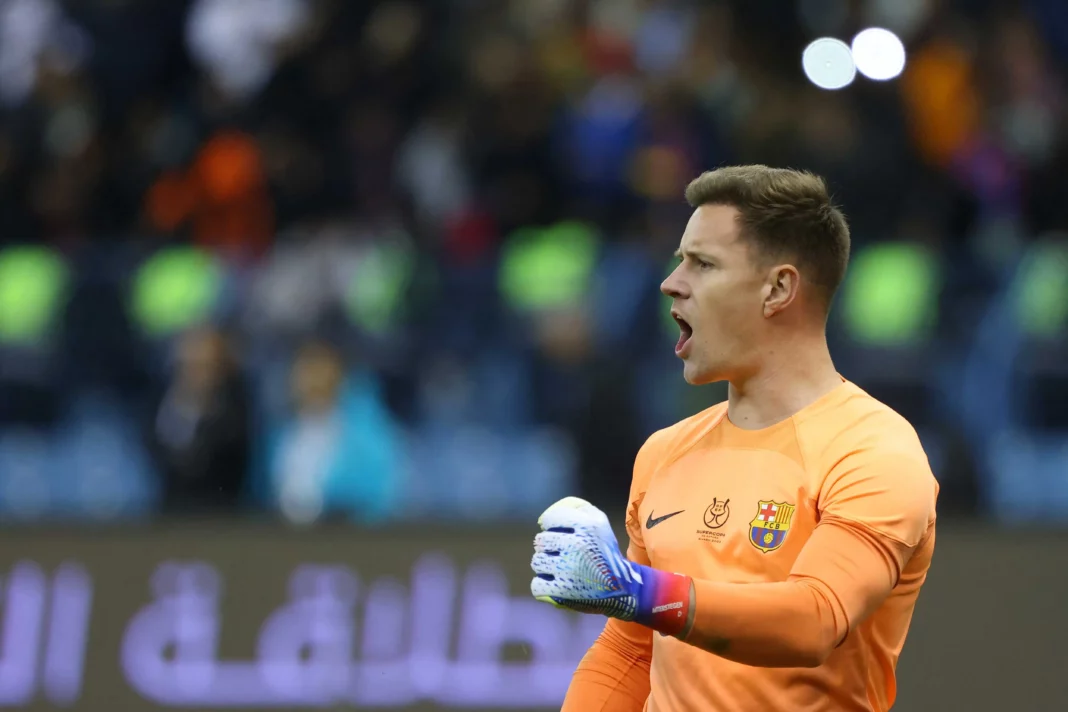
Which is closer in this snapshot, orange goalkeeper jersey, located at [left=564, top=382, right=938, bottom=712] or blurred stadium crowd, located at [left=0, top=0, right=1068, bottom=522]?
orange goalkeeper jersey, located at [left=564, top=382, right=938, bottom=712]

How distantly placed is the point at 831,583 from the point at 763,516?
0.29m

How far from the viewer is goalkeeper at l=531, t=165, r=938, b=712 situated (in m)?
2.67

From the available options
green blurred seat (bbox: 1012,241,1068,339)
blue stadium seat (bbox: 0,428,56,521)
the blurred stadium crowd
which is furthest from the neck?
blue stadium seat (bbox: 0,428,56,521)

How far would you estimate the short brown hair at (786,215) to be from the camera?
2994mm

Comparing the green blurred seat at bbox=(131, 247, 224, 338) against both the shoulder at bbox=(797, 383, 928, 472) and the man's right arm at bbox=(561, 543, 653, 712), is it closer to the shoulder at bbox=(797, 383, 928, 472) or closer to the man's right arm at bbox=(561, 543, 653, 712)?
the man's right arm at bbox=(561, 543, 653, 712)

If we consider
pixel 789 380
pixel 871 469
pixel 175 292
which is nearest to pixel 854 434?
pixel 871 469

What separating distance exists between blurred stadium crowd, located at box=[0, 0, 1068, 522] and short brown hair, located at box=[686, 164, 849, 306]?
424 cm

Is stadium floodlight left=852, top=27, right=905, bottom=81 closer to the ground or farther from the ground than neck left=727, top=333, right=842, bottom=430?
farther from the ground

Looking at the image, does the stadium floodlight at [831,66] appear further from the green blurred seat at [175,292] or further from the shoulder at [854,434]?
the green blurred seat at [175,292]

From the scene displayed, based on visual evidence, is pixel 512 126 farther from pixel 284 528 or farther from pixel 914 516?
pixel 914 516

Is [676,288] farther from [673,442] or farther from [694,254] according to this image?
[673,442]

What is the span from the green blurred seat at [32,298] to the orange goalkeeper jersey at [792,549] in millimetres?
5893

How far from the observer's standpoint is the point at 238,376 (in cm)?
A: 790

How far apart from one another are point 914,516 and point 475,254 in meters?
6.00
